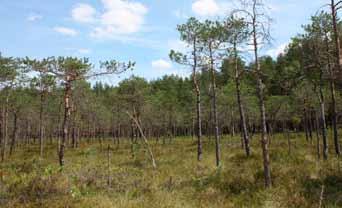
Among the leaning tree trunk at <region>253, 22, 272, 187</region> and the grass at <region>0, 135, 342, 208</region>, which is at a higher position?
the leaning tree trunk at <region>253, 22, 272, 187</region>

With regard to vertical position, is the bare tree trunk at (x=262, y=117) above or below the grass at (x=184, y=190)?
above

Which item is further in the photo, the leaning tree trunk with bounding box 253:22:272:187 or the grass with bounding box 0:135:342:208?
the leaning tree trunk with bounding box 253:22:272:187

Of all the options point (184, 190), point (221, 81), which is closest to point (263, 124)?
point (184, 190)

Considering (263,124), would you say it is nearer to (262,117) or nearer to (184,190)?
(262,117)

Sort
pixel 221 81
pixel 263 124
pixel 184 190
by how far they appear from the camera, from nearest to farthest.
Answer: pixel 263 124 < pixel 184 190 < pixel 221 81

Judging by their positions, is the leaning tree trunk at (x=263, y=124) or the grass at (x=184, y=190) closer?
the grass at (x=184, y=190)

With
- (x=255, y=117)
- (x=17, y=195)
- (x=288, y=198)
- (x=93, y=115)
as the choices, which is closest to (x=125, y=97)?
(x=93, y=115)

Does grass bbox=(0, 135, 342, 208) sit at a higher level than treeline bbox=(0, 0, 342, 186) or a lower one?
lower

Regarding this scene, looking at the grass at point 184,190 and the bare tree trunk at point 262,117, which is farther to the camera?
the bare tree trunk at point 262,117

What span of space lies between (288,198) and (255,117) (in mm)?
39058

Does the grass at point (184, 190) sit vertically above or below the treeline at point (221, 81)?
below

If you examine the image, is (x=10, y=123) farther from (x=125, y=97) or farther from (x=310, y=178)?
(x=310, y=178)

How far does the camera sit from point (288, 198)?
1103 cm

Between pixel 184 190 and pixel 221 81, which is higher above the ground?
pixel 221 81
